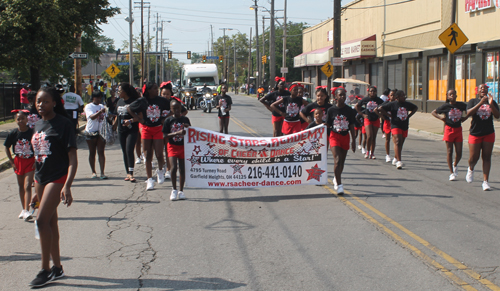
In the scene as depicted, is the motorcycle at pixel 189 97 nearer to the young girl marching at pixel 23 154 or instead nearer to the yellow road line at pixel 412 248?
the young girl marching at pixel 23 154

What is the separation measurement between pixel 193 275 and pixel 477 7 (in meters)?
24.3

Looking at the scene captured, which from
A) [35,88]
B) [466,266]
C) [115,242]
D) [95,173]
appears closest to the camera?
[466,266]

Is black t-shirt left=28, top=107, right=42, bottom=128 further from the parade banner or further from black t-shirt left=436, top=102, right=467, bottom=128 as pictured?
black t-shirt left=436, top=102, right=467, bottom=128

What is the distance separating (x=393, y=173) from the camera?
451 inches

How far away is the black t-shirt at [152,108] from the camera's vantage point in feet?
31.4

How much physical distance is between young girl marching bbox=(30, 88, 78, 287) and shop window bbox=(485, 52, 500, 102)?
76.0 ft

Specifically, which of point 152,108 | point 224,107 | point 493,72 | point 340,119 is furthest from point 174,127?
point 493,72

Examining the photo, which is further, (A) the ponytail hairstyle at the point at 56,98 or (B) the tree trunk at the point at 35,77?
(B) the tree trunk at the point at 35,77

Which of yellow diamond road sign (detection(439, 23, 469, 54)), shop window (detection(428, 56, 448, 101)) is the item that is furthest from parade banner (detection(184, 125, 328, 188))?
shop window (detection(428, 56, 448, 101))

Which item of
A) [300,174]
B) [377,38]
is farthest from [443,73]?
[300,174]

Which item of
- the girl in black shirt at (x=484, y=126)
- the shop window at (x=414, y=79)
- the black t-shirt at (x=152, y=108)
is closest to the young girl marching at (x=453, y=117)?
the girl in black shirt at (x=484, y=126)

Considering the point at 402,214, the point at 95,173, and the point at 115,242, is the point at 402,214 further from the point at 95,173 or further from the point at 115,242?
the point at 95,173

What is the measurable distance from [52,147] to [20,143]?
2.90 m

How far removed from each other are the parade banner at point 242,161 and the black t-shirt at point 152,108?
0.95m
